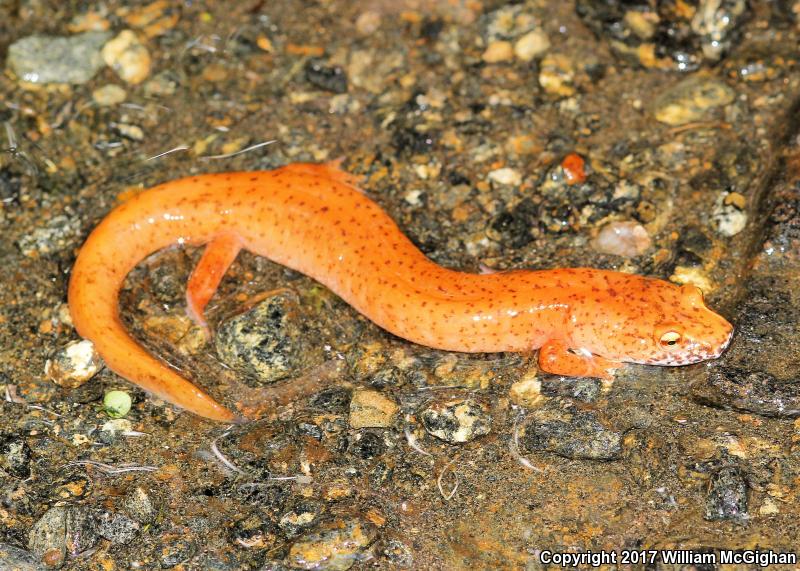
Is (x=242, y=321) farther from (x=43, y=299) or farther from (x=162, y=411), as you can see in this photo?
(x=43, y=299)

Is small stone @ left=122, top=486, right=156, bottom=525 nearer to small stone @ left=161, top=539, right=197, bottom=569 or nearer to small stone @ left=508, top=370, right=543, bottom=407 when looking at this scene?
small stone @ left=161, top=539, right=197, bottom=569

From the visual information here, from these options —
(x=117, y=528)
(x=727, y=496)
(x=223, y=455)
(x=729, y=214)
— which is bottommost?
(x=117, y=528)

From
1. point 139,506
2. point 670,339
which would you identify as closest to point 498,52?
point 670,339

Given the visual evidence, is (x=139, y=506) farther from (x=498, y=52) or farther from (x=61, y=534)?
(x=498, y=52)

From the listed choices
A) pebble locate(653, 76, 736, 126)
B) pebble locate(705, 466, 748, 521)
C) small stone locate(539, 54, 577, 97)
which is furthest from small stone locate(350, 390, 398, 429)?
pebble locate(653, 76, 736, 126)

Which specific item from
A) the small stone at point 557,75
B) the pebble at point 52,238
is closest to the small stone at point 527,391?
the small stone at point 557,75

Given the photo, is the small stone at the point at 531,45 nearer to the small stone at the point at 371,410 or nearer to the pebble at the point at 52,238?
the small stone at the point at 371,410
